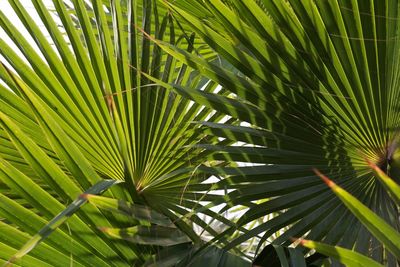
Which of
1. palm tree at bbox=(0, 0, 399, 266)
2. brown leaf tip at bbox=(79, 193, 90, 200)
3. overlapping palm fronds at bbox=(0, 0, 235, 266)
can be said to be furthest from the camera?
overlapping palm fronds at bbox=(0, 0, 235, 266)

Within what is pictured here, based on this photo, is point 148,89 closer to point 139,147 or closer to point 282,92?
point 139,147

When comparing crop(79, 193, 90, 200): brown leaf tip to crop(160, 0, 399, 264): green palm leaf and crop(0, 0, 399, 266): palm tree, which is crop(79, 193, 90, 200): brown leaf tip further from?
crop(160, 0, 399, 264): green palm leaf

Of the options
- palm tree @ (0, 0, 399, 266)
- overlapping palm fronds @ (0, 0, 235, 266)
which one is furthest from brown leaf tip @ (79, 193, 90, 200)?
overlapping palm fronds @ (0, 0, 235, 266)

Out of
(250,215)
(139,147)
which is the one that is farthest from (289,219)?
(139,147)

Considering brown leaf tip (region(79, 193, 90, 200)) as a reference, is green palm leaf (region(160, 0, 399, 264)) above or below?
above

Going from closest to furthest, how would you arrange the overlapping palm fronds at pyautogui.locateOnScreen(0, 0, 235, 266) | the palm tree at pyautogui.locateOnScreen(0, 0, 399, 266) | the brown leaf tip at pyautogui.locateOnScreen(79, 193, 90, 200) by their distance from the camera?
the brown leaf tip at pyautogui.locateOnScreen(79, 193, 90, 200)
the palm tree at pyautogui.locateOnScreen(0, 0, 399, 266)
the overlapping palm fronds at pyautogui.locateOnScreen(0, 0, 235, 266)

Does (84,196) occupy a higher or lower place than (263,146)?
lower

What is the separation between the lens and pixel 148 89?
184 cm

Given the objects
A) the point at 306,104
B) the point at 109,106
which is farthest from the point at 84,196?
the point at 306,104

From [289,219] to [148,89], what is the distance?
1.84 feet

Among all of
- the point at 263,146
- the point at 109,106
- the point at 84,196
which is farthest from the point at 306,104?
the point at 84,196

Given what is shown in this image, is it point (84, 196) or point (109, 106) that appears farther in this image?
point (109, 106)

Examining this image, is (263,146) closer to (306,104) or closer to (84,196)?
(306,104)

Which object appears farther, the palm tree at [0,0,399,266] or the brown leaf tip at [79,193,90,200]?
the palm tree at [0,0,399,266]
